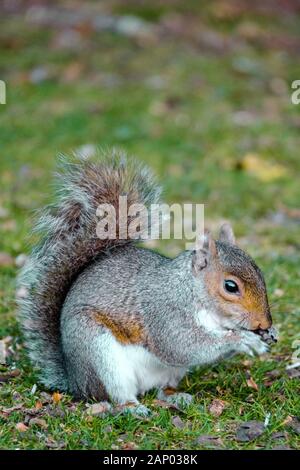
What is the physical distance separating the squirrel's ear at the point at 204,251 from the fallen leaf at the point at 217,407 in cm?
52

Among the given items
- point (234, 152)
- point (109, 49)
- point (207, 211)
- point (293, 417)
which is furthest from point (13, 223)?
point (109, 49)

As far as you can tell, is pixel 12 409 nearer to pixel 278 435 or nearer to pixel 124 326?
pixel 124 326

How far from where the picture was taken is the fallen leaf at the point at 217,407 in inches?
135

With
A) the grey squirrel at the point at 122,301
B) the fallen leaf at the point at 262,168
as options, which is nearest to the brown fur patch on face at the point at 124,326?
the grey squirrel at the point at 122,301

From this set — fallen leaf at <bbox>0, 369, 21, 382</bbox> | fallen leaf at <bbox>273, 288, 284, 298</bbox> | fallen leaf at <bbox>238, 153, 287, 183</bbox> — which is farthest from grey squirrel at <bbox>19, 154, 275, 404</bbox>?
fallen leaf at <bbox>238, 153, 287, 183</bbox>

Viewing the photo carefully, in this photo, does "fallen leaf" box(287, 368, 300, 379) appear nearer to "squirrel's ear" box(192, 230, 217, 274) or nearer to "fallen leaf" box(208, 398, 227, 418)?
"fallen leaf" box(208, 398, 227, 418)

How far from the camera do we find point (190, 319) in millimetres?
3516

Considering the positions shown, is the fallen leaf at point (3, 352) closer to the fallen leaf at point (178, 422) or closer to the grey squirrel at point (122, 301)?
the grey squirrel at point (122, 301)

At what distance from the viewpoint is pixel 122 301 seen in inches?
141

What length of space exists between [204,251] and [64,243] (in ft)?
1.91

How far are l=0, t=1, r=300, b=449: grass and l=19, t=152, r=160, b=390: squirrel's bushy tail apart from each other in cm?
16

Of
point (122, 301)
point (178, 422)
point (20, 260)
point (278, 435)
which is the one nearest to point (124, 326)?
point (122, 301)

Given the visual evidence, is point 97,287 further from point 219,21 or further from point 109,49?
point 219,21

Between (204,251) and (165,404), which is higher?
(204,251)
